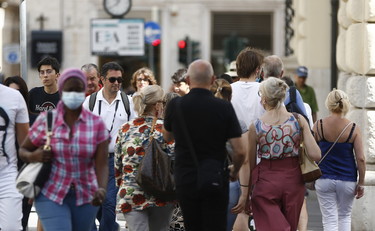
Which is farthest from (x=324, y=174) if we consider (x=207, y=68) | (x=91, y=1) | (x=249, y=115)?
(x=91, y=1)

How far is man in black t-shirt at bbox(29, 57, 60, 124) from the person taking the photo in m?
11.1

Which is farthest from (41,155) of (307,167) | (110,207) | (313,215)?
(313,215)

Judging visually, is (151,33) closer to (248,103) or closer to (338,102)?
(338,102)

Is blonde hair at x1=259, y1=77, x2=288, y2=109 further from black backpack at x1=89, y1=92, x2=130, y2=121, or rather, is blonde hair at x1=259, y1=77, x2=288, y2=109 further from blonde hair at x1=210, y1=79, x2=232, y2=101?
black backpack at x1=89, y1=92, x2=130, y2=121

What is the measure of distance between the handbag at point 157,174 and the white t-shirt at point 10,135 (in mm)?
1015

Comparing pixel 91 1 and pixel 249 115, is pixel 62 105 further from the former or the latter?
pixel 91 1

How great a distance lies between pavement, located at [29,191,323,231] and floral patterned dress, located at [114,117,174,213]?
12.5 ft

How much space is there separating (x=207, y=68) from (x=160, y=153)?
3.83 feet

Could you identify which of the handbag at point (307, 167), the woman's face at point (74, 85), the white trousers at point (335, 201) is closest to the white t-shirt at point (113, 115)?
the white trousers at point (335, 201)

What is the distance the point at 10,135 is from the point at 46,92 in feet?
7.69

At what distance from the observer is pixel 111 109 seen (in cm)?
1112

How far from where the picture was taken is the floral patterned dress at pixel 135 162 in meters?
9.39

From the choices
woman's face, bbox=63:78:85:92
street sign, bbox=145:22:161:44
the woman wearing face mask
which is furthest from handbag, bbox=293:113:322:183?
street sign, bbox=145:22:161:44

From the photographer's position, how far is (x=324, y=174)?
1048cm
